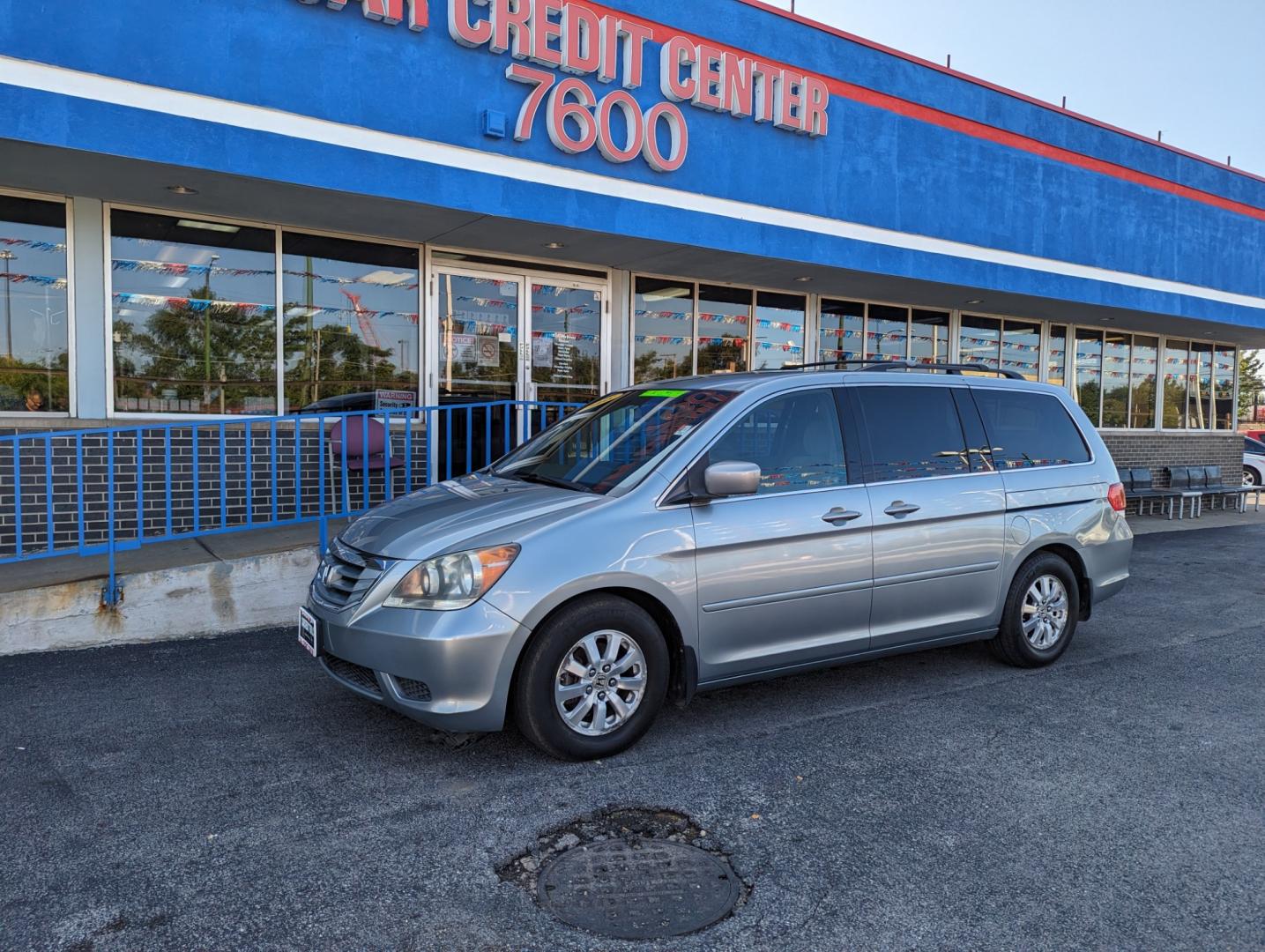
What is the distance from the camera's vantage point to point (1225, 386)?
61.5 ft

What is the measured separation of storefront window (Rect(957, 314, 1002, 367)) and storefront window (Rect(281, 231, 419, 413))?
8939 mm

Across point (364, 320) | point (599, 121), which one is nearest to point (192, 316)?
point (364, 320)

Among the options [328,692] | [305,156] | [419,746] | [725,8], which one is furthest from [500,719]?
[725,8]

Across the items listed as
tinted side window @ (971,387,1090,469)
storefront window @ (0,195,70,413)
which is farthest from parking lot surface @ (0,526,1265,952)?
storefront window @ (0,195,70,413)

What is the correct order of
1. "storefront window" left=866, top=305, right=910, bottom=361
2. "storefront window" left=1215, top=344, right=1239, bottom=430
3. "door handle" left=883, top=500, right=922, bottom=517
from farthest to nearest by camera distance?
1. "storefront window" left=1215, top=344, right=1239, bottom=430
2. "storefront window" left=866, top=305, right=910, bottom=361
3. "door handle" left=883, top=500, right=922, bottom=517

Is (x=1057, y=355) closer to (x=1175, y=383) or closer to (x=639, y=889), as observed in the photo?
(x=1175, y=383)

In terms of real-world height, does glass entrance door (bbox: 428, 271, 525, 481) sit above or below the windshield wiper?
above

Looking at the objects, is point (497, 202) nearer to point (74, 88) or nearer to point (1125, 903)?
point (74, 88)

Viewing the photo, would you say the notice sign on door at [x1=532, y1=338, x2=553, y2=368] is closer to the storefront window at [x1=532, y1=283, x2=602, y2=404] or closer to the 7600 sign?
the storefront window at [x1=532, y1=283, x2=602, y2=404]

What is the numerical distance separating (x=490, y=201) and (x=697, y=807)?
19.4 ft

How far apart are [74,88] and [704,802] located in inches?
249

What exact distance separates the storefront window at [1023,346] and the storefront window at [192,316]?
11463 mm

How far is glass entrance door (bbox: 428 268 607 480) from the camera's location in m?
9.46

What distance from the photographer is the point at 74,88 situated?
6230 mm
